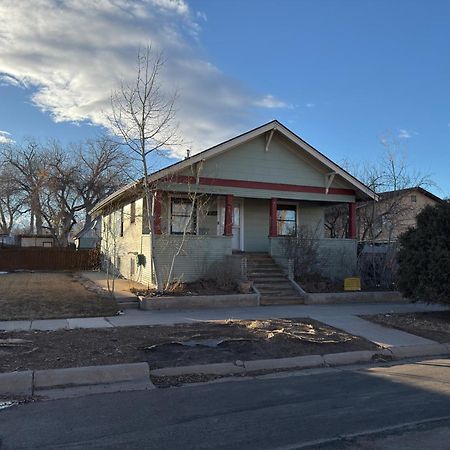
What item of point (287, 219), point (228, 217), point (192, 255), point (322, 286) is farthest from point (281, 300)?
point (287, 219)

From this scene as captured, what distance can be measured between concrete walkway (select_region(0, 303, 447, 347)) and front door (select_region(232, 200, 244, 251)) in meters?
5.68

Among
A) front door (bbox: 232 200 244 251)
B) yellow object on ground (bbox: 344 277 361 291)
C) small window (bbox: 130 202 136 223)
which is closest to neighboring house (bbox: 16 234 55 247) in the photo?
small window (bbox: 130 202 136 223)

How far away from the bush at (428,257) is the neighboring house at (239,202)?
5.20 meters

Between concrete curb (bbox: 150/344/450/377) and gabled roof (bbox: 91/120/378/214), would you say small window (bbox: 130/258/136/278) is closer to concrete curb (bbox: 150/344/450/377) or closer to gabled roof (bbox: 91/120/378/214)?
gabled roof (bbox: 91/120/378/214)

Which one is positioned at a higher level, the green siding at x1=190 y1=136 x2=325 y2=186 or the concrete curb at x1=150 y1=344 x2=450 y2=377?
the green siding at x1=190 y1=136 x2=325 y2=186

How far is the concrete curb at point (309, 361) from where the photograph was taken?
24.8 feet

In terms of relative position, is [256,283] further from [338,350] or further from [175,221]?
[338,350]

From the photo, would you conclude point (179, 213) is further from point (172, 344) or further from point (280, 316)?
point (172, 344)

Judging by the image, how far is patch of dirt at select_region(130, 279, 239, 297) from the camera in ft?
47.2

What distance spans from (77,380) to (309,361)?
12.4 ft

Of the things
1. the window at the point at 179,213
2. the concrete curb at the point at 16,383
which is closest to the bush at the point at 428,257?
the window at the point at 179,213

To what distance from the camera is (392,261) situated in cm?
1706

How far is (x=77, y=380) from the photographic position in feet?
22.7

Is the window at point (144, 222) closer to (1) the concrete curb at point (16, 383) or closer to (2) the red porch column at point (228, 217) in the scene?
(2) the red porch column at point (228, 217)
